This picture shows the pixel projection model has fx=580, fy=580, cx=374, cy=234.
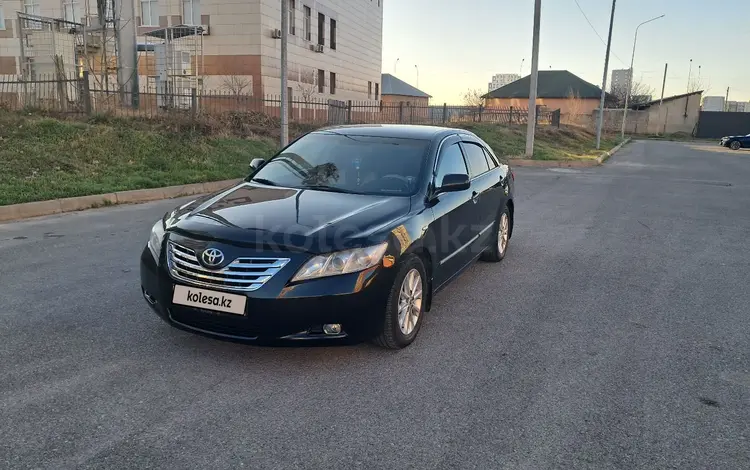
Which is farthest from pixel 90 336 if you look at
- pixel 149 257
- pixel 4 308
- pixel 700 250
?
pixel 700 250

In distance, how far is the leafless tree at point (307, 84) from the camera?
3058 cm

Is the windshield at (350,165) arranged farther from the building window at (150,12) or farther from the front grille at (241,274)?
the building window at (150,12)

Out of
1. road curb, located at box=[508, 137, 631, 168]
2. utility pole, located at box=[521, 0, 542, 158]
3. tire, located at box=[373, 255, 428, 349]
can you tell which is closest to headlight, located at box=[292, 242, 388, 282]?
tire, located at box=[373, 255, 428, 349]

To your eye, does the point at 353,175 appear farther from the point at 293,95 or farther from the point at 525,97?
the point at 525,97

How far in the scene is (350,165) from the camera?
498cm

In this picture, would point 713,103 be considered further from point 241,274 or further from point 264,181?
point 241,274

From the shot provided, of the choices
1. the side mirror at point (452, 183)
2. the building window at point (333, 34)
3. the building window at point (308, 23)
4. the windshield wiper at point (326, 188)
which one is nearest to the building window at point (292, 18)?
the building window at point (308, 23)

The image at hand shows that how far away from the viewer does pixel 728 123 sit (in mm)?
55062

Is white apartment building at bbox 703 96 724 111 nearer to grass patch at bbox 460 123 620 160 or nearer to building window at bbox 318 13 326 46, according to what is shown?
grass patch at bbox 460 123 620 160

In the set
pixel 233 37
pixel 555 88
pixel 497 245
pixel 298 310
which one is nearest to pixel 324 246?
pixel 298 310

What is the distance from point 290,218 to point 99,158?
32.6 ft

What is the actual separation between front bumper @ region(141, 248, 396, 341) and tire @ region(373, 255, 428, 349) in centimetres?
6

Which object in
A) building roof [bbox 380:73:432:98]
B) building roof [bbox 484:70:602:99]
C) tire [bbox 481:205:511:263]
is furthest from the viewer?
building roof [bbox 484:70:602:99]

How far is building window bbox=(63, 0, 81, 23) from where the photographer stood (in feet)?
91.6
